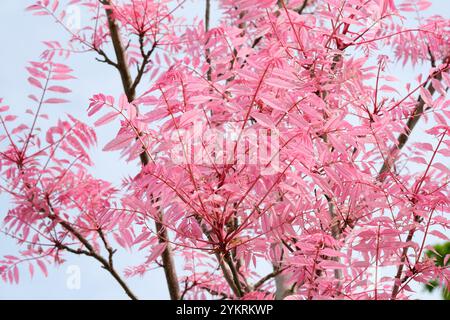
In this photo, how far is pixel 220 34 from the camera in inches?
79.0

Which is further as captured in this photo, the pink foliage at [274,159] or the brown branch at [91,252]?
the brown branch at [91,252]

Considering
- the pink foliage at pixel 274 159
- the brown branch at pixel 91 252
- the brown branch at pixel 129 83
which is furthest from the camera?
the brown branch at pixel 129 83

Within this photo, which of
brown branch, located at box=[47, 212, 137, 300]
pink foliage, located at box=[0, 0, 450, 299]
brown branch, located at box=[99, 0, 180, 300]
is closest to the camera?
pink foliage, located at box=[0, 0, 450, 299]

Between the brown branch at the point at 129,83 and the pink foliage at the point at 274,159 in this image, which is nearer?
the pink foliage at the point at 274,159

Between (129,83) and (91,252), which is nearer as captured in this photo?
(91,252)

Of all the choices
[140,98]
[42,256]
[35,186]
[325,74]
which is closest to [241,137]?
[140,98]

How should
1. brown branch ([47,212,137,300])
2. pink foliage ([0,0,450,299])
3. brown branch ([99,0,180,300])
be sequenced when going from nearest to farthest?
1. pink foliage ([0,0,450,299])
2. brown branch ([47,212,137,300])
3. brown branch ([99,0,180,300])

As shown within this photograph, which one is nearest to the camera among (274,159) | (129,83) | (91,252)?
(274,159)

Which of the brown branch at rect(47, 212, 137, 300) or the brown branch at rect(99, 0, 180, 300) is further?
the brown branch at rect(99, 0, 180, 300)

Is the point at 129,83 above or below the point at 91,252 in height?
above

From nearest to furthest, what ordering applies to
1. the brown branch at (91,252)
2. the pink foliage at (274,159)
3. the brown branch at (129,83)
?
1. the pink foliage at (274,159)
2. the brown branch at (91,252)
3. the brown branch at (129,83)

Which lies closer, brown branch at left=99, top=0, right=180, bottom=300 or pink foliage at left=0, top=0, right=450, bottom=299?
pink foliage at left=0, top=0, right=450, bottom=299

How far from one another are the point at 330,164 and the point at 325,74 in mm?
352

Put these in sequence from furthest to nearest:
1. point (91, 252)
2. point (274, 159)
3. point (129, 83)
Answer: point (129, 83) < point (91, 252) < point (274, 159)
